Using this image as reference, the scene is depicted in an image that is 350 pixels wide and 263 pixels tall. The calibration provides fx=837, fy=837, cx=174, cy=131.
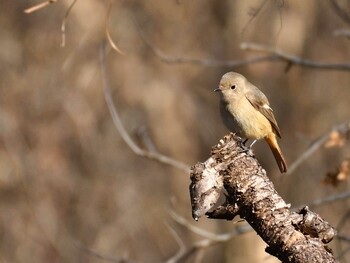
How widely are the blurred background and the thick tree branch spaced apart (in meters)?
7.81

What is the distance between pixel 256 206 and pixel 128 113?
9.56m

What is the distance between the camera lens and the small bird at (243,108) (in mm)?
5629

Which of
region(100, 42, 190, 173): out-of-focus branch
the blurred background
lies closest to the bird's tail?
region(100, 42, 190, 173): out-of-focus branch

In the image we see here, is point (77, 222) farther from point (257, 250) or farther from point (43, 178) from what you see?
point (257, 250)

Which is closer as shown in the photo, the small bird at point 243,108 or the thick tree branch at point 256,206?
the thick tree branch at point 256,206

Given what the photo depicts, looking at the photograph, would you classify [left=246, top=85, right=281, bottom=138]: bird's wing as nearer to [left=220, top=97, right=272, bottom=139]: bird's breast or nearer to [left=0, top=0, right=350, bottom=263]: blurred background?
[left=220, top=97, right=272, bottom=139]: bird's breast

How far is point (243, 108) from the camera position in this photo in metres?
5.67

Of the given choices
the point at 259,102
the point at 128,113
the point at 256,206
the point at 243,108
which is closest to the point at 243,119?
the point at 243,108

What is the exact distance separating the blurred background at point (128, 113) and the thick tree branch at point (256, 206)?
7813 millimetres

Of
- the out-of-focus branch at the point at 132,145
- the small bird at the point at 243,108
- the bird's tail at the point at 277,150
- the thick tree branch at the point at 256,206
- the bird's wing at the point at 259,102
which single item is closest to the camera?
the thick tree branch at the point at 256,206

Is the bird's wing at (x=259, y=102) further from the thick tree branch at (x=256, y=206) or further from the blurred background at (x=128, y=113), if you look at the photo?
the blurred background at (x=128, y=113)

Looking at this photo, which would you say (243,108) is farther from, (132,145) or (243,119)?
(132,145)

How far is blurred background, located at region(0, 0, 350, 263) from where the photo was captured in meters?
11.5

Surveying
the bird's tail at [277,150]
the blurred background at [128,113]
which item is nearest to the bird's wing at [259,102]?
the bird's tail at [277,150]
